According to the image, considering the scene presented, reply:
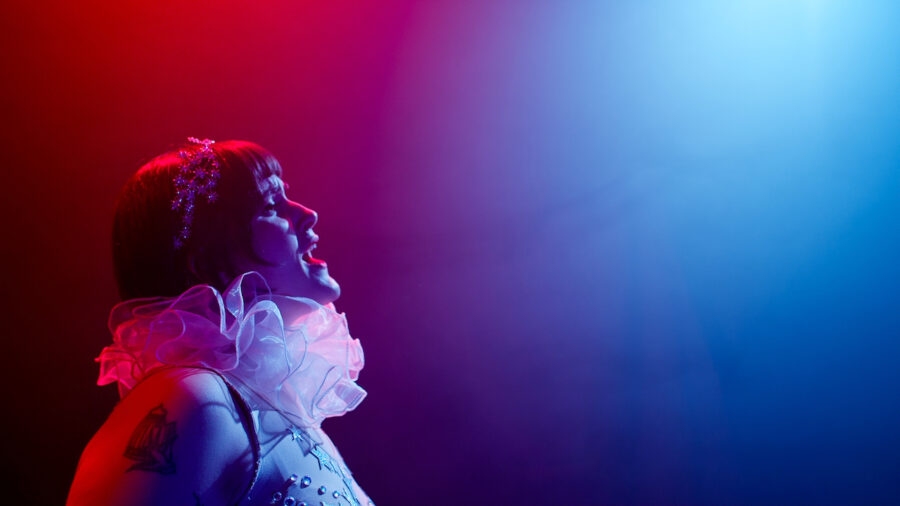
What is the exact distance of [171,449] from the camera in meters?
0.70

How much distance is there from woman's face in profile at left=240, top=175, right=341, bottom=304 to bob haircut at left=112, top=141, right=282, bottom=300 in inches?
0.7

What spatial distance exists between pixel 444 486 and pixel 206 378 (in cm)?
114

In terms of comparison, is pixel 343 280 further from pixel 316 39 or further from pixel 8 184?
pixel 8 184

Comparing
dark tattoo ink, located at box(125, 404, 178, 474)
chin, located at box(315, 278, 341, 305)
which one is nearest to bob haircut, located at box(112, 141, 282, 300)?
chin, located at box(315, 278, 341, 305)

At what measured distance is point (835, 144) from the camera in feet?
6.38

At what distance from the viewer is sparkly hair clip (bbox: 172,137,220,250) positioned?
949 mm

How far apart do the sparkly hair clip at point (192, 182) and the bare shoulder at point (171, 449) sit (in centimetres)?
26

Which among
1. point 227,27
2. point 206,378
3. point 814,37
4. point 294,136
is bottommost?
point 206,378

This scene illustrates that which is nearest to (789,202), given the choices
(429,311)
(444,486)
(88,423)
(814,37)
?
(814,37)

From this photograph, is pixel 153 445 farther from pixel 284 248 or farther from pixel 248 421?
pixel 284 248

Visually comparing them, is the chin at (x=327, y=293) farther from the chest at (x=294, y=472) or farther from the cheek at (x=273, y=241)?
the chest at (x=294, y=472)

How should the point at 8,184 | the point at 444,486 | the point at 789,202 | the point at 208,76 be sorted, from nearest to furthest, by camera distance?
the point at 8,184 < the point at 208,76 < the point at 444,486 < the point at 789,202

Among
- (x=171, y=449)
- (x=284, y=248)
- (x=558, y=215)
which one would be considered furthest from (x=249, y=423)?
(x=558, y=215)

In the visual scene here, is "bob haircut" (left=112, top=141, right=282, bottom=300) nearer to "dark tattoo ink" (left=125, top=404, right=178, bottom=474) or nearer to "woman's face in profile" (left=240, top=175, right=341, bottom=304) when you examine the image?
"woman's face in profile" (left=240, top=175, right=341, bottom=304)
